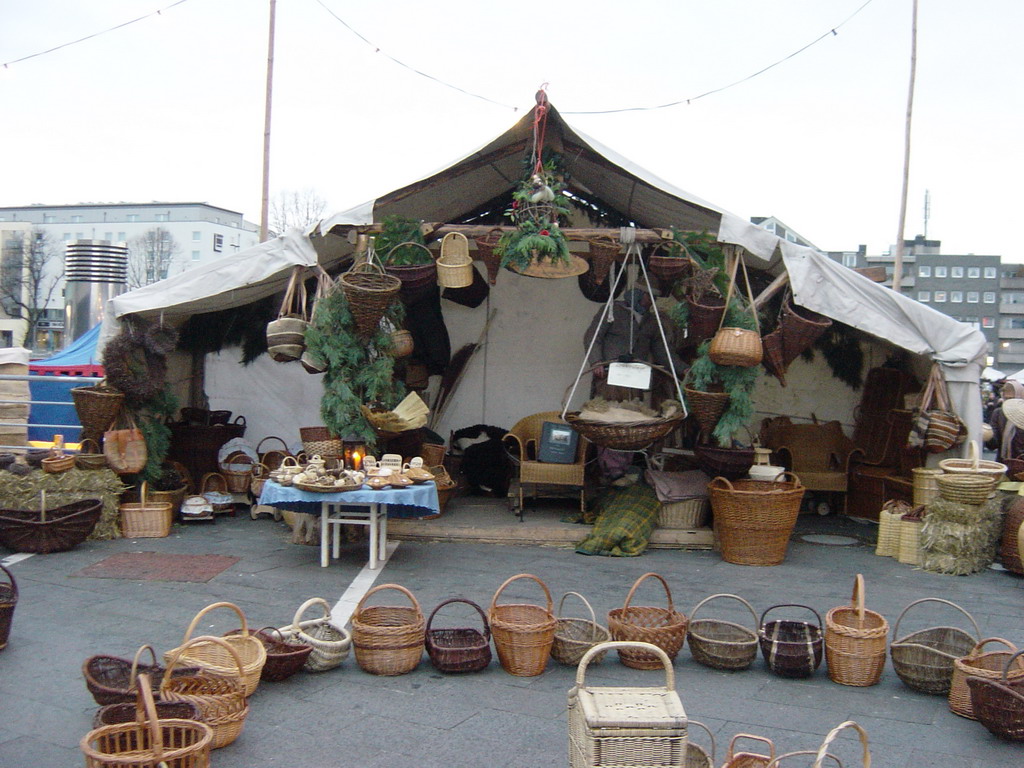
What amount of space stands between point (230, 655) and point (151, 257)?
3938 centimetres

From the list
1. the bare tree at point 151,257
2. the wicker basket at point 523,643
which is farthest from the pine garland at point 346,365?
the bare tree at point 151,257

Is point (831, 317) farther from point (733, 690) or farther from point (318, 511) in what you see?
point (318, 511)

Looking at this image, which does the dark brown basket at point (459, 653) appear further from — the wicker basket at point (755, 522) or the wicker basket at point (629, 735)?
the wicker basket at point (755, 522)

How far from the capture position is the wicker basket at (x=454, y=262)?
755 cm

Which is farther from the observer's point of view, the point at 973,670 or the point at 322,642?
the point at 322,642

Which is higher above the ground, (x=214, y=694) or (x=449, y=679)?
(x=214, y=694)

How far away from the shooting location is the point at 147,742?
323 cm

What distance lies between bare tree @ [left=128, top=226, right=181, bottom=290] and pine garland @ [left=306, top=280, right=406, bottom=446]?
1351 inches

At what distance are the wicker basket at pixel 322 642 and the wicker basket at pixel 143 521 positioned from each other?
12.2 feet

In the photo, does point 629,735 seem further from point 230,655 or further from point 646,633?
point 230,655

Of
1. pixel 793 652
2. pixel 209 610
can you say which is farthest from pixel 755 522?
pixel 209 610

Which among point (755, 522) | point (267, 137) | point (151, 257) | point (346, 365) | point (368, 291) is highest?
point (151, 257)

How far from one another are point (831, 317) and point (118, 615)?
5675mm

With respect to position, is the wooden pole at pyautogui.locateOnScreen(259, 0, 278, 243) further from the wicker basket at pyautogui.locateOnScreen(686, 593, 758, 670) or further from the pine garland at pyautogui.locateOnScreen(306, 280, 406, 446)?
the wicker basket at pyautogui.locateOnScreen(686, 593, 758, 670)
